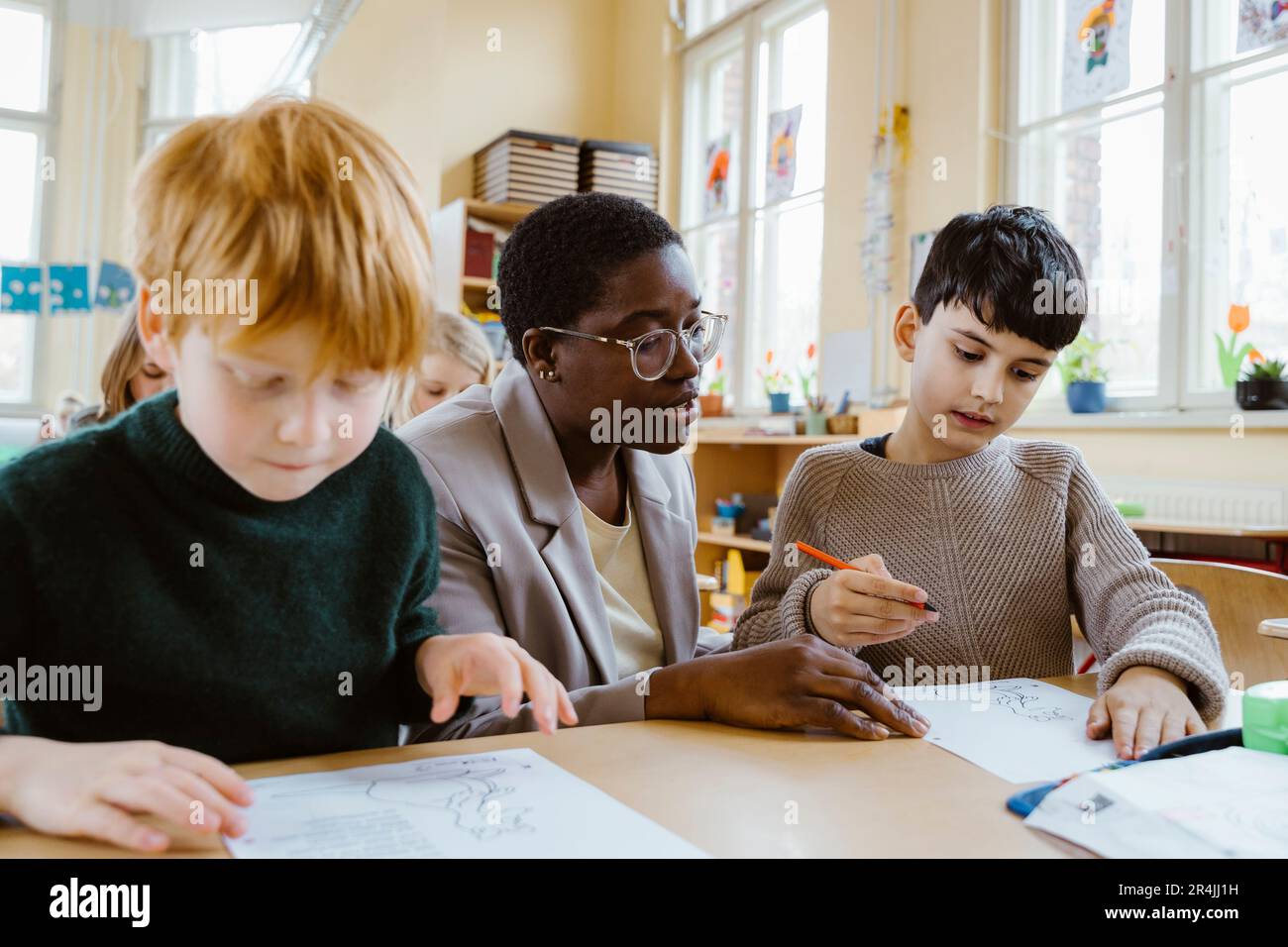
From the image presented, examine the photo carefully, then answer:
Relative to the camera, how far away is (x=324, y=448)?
0.75m

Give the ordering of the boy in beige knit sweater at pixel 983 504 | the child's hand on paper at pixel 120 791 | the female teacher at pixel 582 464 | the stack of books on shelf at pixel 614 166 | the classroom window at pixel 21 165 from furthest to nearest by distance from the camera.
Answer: the classroom window at pixel 21 165 < the stack of books on shelf at pixel 614 166 < the boy in beige knit sweater at pixel 983 504 < the female teacher at pixel 582 464 < the child's hand on paper at pixel 120 791

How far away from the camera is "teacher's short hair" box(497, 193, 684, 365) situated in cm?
137

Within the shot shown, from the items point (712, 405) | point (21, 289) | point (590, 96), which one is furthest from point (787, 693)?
point (21, 289)

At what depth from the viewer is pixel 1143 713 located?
0.98m

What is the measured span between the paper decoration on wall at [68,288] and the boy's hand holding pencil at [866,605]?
18.9ft

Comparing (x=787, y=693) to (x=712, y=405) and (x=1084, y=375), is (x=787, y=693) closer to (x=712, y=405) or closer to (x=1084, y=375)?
(x=1084, y=375)

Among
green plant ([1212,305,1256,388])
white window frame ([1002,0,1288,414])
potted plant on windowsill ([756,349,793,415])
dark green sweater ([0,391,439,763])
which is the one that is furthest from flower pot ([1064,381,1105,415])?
dark green sweater ([0,391,439,763])

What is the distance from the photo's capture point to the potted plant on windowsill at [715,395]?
209 inches

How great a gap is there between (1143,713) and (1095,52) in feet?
10.5

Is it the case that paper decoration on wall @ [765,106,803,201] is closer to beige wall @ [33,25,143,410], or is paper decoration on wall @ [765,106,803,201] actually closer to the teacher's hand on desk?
beige wall @ [33,25,143,410]

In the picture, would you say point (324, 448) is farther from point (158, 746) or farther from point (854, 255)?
point (854, 255)

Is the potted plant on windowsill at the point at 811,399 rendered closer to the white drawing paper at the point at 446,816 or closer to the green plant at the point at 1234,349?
the green plant at the point at 1234,349

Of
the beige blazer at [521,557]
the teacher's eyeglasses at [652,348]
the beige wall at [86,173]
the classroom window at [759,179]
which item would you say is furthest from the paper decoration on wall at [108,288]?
the teacher's eyeglasses at [652,348]

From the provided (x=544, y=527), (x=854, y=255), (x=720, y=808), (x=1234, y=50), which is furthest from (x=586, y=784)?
(x=854, y=255)
